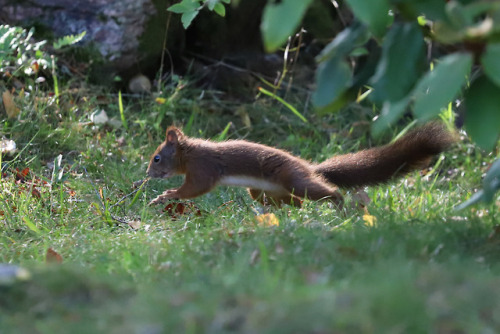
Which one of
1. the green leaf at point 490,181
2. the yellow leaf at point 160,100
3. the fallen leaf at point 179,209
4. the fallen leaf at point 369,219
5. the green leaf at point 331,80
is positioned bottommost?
the fallen leaf at point 179,209

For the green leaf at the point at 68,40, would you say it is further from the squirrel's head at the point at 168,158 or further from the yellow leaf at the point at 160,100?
the squirrel's head at the point at 168,158

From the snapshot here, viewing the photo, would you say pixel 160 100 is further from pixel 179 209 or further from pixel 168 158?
pixel 179 209

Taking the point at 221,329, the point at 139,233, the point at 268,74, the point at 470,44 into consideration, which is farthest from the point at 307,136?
the point at 221,329

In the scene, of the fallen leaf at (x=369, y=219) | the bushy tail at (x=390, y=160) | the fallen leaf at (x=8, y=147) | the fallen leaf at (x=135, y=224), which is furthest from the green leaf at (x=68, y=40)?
the fallen leaf at (x=369, y=219)

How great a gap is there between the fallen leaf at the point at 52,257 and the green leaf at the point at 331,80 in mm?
1653

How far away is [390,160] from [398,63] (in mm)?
1980

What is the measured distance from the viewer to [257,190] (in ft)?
15.7

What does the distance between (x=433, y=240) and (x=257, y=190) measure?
1.89 meters

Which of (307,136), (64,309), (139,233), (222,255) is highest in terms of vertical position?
(64,309)

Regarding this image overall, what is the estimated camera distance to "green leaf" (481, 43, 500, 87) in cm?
205

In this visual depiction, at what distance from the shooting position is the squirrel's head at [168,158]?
488 cm

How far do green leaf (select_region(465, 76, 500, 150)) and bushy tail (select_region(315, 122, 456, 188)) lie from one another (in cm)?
164

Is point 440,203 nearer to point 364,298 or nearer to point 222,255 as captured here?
point 222,255

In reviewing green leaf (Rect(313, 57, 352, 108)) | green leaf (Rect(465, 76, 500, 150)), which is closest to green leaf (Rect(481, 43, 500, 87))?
green leaf (Rect(465, 76, 500, 150))
